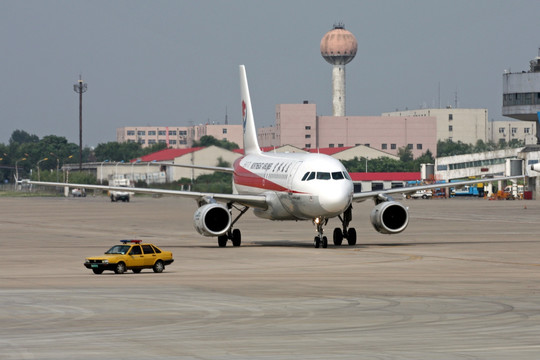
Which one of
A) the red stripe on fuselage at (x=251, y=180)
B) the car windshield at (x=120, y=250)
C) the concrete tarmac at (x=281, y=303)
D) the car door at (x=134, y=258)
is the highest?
the red stripe on fuselage at (x=251, y=180)

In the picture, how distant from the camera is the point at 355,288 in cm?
2961

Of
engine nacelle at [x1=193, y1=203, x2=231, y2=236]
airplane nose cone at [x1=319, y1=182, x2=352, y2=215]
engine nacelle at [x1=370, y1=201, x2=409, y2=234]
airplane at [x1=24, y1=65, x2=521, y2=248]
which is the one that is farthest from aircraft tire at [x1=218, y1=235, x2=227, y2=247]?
engine nacelle at [x1=370, y1=201, x2=409, y2=234]

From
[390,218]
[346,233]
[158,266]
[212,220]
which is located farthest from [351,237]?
[158,266]

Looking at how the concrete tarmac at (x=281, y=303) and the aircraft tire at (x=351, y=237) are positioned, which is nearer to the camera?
the concrete tarmac at (x=281, y=303)

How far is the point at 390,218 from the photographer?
49844mm

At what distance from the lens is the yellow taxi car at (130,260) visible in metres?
35.7

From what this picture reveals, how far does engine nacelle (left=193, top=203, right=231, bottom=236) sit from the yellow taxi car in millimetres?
11084

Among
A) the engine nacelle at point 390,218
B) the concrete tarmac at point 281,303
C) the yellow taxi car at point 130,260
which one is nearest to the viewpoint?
the concrete tarmac at point 281,303

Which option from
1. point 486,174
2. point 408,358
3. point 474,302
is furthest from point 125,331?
point 486,174

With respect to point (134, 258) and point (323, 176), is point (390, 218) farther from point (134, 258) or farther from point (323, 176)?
point (134, 258)

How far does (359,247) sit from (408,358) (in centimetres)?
3199

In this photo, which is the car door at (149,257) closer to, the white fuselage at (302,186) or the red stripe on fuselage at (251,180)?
the white fuselage at (302,186)

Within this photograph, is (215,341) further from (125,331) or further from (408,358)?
(408,358)

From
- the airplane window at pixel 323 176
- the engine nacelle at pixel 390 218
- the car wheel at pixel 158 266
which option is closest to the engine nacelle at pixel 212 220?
the airplane window at pixel 323 176
